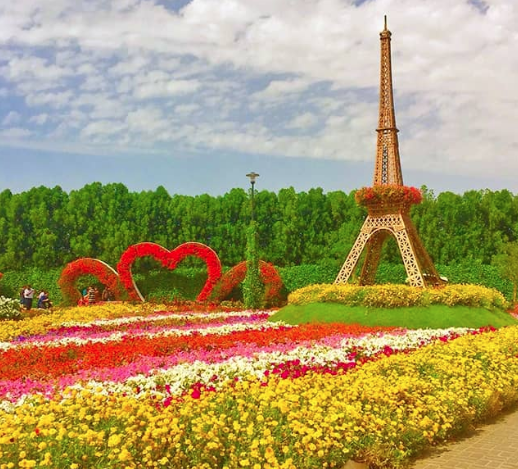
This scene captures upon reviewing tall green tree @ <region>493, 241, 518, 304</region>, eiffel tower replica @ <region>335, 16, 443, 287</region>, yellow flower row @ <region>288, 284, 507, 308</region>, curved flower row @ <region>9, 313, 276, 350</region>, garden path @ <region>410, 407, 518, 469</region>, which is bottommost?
garden path @ <region>410, 407, 518, 469</region>

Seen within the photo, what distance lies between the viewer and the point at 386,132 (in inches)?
1013

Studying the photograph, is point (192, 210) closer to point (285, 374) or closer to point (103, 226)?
point (103, 226)

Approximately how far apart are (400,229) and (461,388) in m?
14.8

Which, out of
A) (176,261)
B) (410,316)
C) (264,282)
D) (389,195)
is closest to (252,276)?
(264,282)

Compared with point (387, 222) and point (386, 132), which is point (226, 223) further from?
point (387, 222)

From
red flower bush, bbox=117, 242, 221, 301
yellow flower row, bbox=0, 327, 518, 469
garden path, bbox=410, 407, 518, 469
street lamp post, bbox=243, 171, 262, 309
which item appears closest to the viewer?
yellow flower row, bbox=0, 327, 518, 469

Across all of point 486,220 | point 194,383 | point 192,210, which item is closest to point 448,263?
point 486,220

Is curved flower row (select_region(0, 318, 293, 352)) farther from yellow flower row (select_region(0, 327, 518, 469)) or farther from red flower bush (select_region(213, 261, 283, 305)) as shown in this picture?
red flower bush (select_region(213, 261, 283, 305))

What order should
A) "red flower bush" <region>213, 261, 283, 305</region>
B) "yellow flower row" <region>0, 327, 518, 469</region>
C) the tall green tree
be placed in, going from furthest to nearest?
the tall green tree → "red flower bush" <region>213, 261, 283, 305</region> → "yellow flower row" <region>0, 327, 518, 469</region>

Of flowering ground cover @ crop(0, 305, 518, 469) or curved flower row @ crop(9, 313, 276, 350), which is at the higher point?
flowering ground cover @ crop(0, 305, 518, 469)

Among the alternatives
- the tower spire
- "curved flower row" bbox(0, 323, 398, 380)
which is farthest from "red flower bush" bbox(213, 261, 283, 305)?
"curved flower row" bbox(0, 323, 398, 380)

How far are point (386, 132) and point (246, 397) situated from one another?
2012 cm

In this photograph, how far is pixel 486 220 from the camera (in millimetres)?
35625

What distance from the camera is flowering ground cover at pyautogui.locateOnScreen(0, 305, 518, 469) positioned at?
→ 5.76 m
